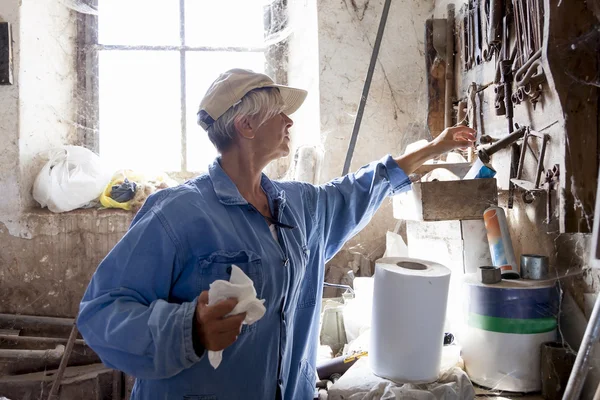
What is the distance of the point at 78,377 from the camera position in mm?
2344

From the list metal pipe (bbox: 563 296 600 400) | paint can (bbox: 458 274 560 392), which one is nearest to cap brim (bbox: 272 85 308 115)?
paint can (bbox: 458 274 560 392)

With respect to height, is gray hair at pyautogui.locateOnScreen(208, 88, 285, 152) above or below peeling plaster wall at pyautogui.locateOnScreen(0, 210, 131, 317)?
above

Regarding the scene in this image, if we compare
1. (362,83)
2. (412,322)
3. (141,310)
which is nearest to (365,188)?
(412,322)

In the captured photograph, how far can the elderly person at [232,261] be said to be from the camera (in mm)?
860

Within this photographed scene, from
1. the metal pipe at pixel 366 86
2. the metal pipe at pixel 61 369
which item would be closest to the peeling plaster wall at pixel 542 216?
the metal pipe at pixel 366 86

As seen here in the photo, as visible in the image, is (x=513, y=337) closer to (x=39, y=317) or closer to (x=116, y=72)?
(x=39, y=317)

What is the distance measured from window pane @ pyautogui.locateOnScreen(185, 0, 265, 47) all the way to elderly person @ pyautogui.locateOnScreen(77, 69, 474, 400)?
176 cm

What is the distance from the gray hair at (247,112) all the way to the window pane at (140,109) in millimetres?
1754

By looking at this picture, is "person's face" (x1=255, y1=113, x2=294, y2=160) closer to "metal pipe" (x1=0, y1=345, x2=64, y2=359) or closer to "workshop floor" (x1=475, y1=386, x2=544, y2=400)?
"workshop floor" (x1=475, y1=386, x2=544, y2=400)

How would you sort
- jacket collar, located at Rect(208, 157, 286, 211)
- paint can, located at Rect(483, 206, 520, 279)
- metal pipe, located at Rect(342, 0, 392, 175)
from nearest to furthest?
jacket collar, located at Rect(208, 157, 286, 211) → paint can, located at Rect(483, 206, 520, 279) → metal pipe, located at Rect(342, 0, 392, 175)

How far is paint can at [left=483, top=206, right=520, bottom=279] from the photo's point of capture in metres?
1.30

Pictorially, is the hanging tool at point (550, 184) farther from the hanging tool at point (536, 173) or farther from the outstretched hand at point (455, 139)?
the outstretched hand at point (455, 139)

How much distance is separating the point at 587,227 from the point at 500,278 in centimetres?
28

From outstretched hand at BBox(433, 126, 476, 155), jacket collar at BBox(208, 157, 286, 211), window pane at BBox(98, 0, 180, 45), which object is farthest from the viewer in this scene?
window pane at BBox(98, 0, 180, 45)
